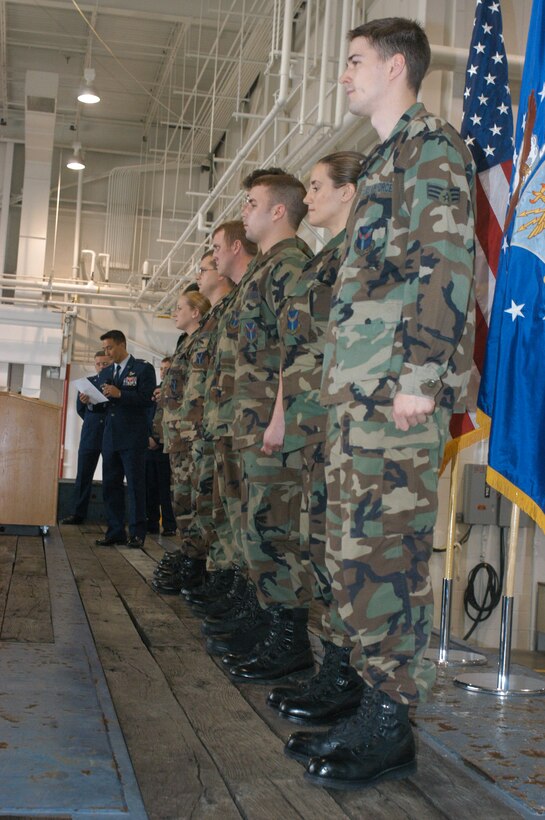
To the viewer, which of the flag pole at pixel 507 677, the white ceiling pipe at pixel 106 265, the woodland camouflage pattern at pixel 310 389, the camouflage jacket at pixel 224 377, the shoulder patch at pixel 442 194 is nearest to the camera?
the shoulder patch at pixel 442 194

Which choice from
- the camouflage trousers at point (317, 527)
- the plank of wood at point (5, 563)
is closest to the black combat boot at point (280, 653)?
the camouflage trousers at point (317, 527)

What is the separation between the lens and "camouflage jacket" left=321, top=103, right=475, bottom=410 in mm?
1809

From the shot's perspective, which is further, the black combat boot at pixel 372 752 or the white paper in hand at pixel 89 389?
the white paper in hand at pixel 89 389

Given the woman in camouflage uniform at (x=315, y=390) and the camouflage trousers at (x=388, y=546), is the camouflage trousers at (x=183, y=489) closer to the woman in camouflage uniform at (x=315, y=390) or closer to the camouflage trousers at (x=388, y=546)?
the woman in camouflage uniform at (x=315, y=390)

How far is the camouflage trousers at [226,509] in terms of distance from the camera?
3.19 m

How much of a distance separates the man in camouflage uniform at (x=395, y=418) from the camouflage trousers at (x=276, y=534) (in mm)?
723

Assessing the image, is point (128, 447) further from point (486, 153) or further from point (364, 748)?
point (364, 748)

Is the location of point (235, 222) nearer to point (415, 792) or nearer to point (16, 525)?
point (415, 792)

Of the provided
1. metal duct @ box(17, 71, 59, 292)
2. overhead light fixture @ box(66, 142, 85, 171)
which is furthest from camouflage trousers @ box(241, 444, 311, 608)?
metal duct @ box(17, 71, 59, 292)

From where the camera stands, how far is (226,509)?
340 centimetres

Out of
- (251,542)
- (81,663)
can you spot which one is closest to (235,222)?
(251,542)

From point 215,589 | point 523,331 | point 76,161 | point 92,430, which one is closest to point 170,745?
point 523,331

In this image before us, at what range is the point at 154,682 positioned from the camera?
247 cm

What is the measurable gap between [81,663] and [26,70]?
402 inches
